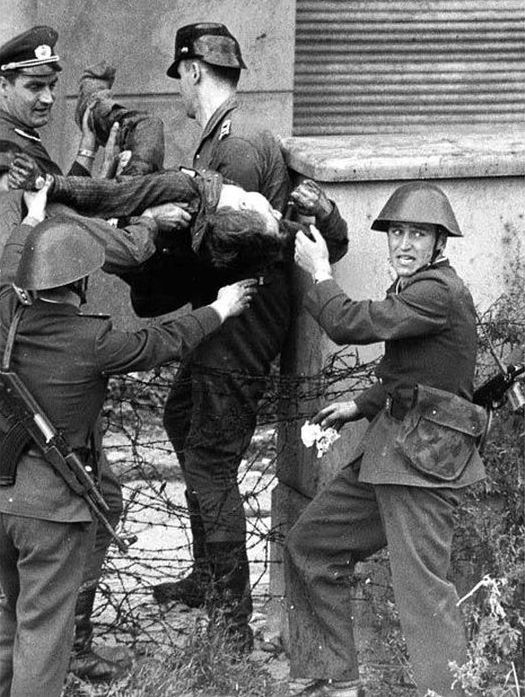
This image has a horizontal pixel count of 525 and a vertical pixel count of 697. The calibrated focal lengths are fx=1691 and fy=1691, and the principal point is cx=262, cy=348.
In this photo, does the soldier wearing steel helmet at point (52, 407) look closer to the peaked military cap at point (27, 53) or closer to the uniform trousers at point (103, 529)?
the uniform trousers at point (103, 529)

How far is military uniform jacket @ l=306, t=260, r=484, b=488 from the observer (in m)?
5.84

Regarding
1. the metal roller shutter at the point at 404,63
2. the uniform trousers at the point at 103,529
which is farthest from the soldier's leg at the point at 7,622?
the metal roller shutter at the point at 404,63

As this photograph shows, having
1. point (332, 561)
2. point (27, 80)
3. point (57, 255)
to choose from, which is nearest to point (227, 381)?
point (332, 561)

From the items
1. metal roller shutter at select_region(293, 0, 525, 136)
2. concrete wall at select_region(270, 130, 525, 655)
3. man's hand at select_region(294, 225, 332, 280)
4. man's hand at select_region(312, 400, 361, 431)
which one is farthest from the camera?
metal roller shutter at select_region(293, 0, 525, 136)

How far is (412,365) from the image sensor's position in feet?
19.5

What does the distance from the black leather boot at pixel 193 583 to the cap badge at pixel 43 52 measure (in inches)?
74.8

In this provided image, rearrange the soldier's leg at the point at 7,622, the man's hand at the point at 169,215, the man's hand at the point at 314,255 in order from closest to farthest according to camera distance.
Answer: the soldier's leg at the point at 7,622
the man's hand at the point at 314,255
the man's hand at the point at 169,215

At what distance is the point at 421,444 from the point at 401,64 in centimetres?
386

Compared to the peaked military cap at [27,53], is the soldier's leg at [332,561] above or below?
below

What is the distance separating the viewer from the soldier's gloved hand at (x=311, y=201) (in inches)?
252

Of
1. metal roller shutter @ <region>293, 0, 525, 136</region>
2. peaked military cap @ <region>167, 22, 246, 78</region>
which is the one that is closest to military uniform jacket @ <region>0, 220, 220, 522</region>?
peaked military cap @ <region>167, 22, 246, 78</region>

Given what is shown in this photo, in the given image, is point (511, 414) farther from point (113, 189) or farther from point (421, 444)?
point (113, 189)

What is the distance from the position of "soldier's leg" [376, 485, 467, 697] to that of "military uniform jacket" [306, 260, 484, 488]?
0.10 meters

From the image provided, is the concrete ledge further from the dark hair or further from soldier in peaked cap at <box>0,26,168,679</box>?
soldier in peaked cap at <box>0,26,168,679</box>
